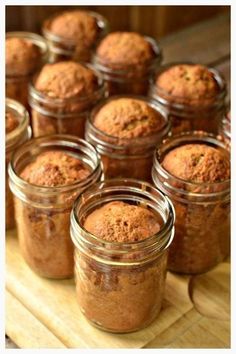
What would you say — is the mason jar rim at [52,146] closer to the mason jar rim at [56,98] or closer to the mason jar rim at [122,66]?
the mason jar rim at [56,98]

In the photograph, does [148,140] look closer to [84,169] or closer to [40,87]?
[84,169]

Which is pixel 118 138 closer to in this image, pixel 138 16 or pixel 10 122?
pixel 10 122

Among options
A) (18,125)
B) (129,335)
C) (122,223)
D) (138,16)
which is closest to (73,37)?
(18,125)

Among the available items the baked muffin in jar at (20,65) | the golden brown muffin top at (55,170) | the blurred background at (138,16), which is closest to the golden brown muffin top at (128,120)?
the golden brown muffin top at (55,170)

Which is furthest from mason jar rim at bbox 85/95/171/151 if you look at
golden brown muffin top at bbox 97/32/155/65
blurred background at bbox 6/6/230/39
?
blurred background at bbox 6/6/230/39

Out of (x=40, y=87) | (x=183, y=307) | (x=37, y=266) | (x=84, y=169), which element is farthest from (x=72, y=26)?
(x=183, y=307)

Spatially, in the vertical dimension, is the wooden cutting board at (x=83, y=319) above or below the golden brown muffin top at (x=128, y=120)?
below
